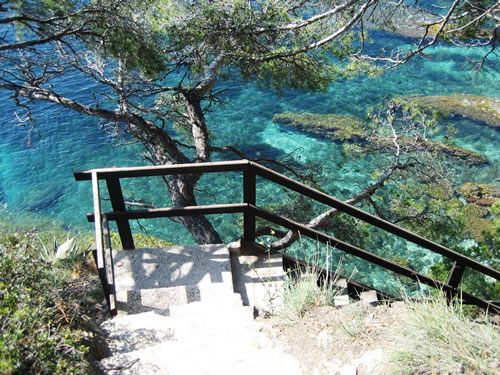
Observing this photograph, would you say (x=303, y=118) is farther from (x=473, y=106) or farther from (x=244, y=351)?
(x=244, y=351)

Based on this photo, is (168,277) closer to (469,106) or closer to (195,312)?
(195,312)

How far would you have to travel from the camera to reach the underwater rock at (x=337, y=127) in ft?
47.9

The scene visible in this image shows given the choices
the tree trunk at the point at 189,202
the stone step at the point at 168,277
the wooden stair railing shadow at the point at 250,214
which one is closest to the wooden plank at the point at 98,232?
the wooden stair railing shadow at the point at 250,214

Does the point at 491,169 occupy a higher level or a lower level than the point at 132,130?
lower

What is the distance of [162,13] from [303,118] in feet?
36.3

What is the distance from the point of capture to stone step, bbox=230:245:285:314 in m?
4.34

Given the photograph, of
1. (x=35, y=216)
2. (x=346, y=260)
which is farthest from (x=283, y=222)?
(x=35, y=216)

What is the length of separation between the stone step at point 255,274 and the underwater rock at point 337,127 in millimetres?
10445

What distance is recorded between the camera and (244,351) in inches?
119

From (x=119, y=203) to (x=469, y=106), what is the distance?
1641cm

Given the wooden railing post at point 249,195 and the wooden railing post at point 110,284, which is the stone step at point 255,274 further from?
the wooden railing post at point 110,284

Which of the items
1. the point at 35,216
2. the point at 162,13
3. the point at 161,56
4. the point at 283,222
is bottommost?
the point at 35,216

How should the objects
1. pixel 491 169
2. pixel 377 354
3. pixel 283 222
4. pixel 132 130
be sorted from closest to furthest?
pixel 377 354
pixel 283 222
pixel 132 130
pixel 491 169

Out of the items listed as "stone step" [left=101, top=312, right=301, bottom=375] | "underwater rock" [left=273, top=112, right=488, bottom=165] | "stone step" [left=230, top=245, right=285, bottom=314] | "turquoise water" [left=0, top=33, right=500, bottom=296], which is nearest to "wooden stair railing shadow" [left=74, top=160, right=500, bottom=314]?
"stone step" [left=230, top=245, right=285, bottom=314]
